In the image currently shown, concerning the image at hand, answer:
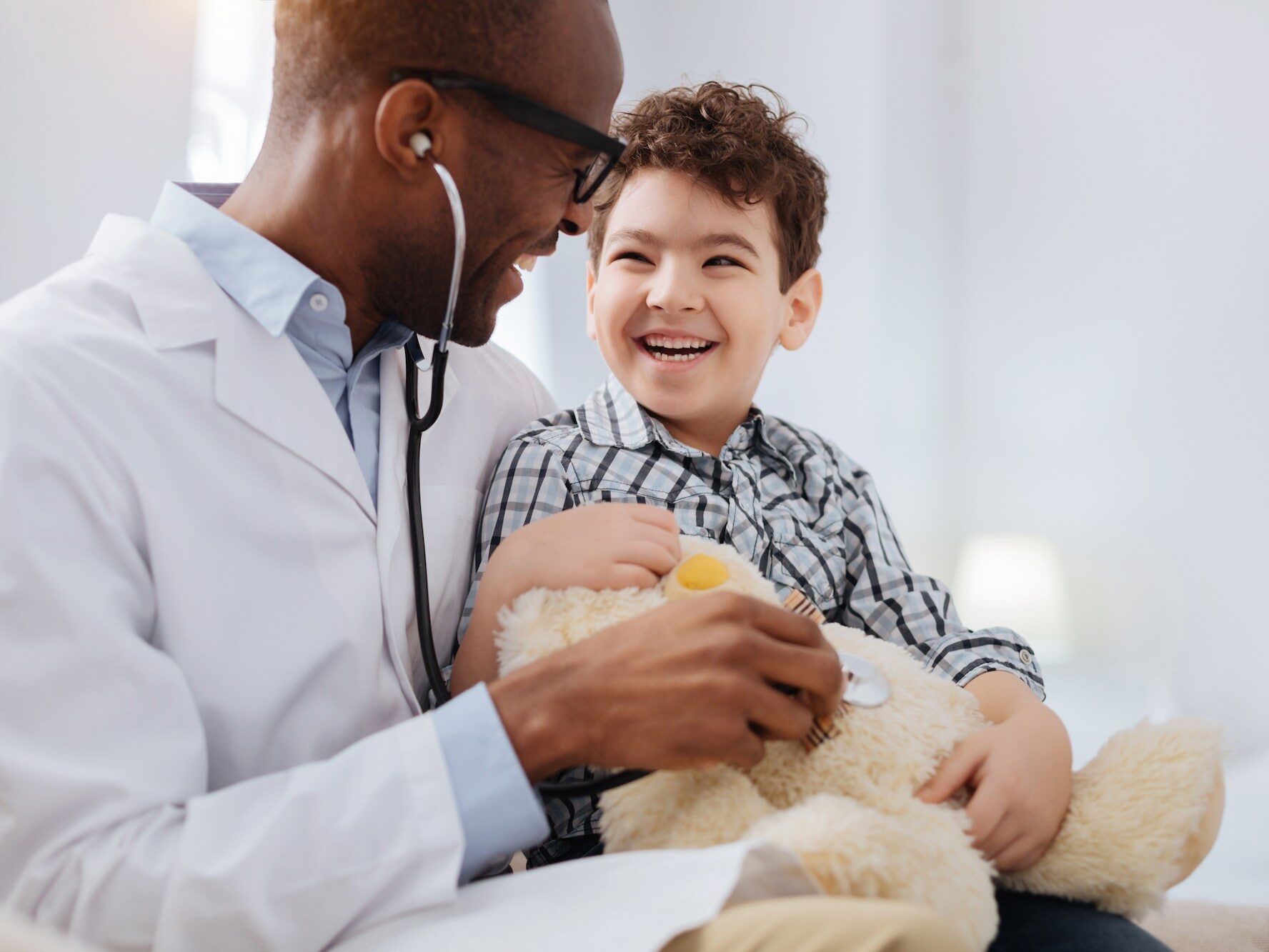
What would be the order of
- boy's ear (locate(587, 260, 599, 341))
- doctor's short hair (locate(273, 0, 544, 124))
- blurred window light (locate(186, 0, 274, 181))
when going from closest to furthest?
doctor's short hair (locate(273, 0, 544, 124)) < boy's ear (locate(587, 260, 599, 341)) < blurred window light (locate(186, 0, 274, 181))

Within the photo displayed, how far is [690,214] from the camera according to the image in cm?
142

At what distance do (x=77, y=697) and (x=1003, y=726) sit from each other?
2.76ft

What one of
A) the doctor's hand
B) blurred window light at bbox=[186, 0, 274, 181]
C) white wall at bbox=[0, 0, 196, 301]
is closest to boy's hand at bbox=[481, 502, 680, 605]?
the doctor's hand

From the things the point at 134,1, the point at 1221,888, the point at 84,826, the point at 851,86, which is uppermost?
the point at 851,86

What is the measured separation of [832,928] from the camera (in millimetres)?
665

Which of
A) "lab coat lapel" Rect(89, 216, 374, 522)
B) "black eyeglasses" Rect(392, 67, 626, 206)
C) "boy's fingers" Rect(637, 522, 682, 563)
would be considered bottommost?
"boy's fingers" Rect(637, 522, 682, 563)

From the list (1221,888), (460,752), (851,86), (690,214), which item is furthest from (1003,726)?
(851,86)

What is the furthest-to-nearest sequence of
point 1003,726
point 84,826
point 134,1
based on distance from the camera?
point 134,1 → point 1003,726 → point 84,826

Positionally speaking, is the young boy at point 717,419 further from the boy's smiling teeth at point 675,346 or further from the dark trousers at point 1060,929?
the dark trousers at point 1060,929

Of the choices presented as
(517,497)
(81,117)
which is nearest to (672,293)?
(517,497)

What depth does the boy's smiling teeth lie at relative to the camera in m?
1.44

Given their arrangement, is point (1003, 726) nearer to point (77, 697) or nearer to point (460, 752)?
point (460, 752)

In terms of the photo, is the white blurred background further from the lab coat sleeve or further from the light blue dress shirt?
the lab coat sleeve

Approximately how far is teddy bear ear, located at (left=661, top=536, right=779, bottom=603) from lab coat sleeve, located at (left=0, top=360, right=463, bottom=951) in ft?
0.87
